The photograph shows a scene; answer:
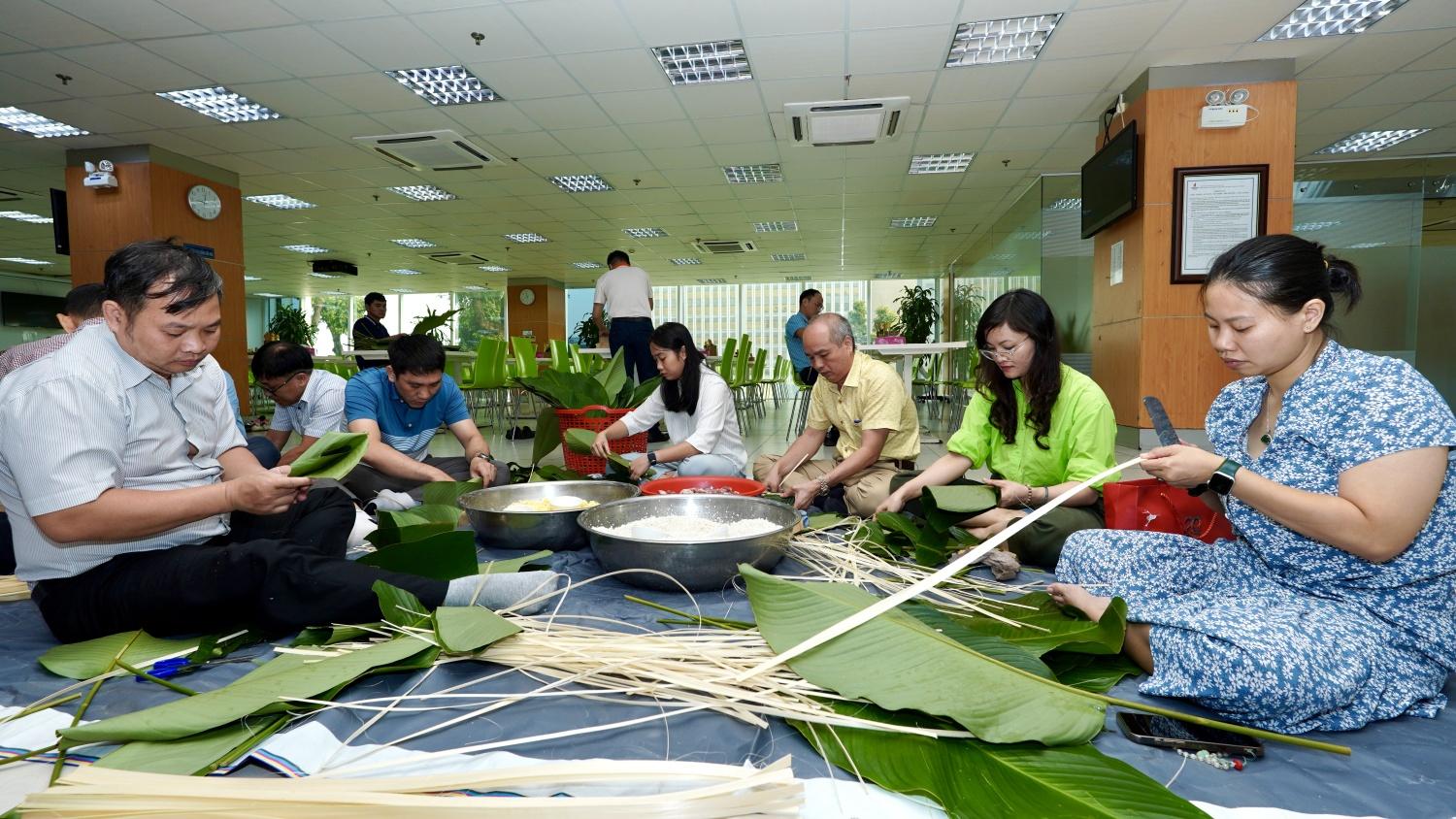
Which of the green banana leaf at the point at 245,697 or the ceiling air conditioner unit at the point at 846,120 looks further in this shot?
the ceiling air conditioner unit at the point at 846,120

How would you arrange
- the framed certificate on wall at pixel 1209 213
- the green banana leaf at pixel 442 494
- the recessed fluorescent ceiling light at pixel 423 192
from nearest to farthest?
the green banana leaf at pixel 442 494
the framed certificate on wall at pixel 1209 213
the recessed fluorescent ceiling light at pixel 423 192

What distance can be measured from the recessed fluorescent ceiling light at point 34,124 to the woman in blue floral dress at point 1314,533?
304 inches

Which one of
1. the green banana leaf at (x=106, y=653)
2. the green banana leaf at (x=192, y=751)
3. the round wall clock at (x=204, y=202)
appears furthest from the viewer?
the round wall clock at (x=204, y=202)

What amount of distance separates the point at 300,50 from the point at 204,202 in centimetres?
317

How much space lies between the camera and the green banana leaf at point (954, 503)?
1597mm

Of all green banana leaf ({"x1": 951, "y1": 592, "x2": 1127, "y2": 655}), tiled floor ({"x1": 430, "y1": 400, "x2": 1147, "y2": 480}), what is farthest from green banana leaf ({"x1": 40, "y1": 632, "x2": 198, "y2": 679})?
tiled floor ({"x1": 430, "y1": 400, "x2": 1147, "y2": 480})

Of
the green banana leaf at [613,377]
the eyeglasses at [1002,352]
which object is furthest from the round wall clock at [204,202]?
the eyeglasses at [1002,352]

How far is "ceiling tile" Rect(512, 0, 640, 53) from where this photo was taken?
3900mm

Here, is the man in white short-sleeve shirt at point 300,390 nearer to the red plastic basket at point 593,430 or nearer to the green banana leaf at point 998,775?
the red plastic basket at point 593,430

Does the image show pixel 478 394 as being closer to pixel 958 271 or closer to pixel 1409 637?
pixel 958 271

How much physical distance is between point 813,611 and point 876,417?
151 cm

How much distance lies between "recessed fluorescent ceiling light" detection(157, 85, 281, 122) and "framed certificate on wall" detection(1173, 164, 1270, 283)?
21.7 feet

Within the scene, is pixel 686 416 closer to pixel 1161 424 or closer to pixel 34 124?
pixel 1161 424

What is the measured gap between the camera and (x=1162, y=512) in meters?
1.60
